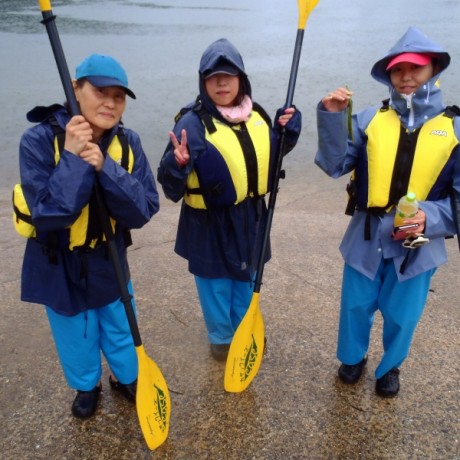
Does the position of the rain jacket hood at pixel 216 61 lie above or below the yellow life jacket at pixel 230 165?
above

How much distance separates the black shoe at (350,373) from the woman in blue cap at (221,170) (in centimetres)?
73

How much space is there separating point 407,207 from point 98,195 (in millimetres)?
1343

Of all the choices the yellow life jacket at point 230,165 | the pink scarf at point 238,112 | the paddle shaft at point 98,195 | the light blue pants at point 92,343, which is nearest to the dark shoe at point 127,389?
the light blue pants at point 92,343

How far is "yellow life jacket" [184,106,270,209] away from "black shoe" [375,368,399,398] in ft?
4.04

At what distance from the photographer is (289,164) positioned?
9477 mm

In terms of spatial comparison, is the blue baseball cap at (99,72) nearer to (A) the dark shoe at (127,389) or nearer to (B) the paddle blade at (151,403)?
(B) the paddle blade at (151,403)

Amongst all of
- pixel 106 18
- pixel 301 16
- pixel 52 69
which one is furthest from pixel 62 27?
pixel 301 16

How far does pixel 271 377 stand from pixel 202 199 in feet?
3.65

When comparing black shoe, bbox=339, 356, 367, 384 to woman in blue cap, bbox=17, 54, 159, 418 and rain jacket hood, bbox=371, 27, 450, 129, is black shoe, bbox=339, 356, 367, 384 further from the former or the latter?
rain jacket hood, bbox=371, 27, 450, 129

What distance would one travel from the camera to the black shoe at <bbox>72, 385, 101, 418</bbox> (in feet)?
8.59

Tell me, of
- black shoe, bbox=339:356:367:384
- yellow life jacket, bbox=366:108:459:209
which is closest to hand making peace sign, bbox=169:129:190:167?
yellow life jacket, bbox=366:108:459:209

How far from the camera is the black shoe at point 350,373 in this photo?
2842mm

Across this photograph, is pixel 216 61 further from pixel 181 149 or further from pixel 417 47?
pixel 417 47

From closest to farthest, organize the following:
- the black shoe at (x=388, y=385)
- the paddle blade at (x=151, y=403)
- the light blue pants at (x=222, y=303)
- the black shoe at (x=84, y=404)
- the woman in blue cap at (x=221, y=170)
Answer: the paddle blade at (x=151, y=403)
the woman in blue cap at (x=221, y=170)
the black shoe at (x=84, y=404)
the black shoe at (x=388, y=385)
the light blue pants at (x=222, y=303)
